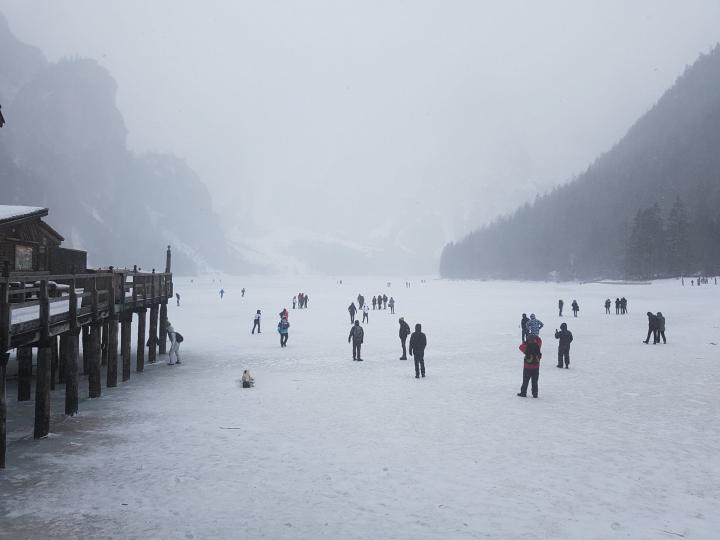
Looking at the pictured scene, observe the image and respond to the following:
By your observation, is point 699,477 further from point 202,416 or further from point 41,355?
point 41,355

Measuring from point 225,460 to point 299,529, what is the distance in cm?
299

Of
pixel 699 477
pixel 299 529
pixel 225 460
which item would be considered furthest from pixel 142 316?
pixel 699 477

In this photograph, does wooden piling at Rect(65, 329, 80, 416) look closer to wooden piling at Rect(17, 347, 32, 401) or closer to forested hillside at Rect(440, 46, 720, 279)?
wooden piling at Rect(17, 347, 32, 401)

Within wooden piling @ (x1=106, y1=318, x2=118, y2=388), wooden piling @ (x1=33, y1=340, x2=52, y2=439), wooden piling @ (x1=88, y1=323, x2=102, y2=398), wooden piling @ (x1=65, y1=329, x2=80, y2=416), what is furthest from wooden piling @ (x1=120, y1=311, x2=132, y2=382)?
wooden piling @ (x1=33, y1=340, x2=52, y2=439)

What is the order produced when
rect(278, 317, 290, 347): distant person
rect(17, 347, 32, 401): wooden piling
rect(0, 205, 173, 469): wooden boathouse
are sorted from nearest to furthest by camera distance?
1. rect(0, 205, 173, 469): wooden boathouse
2. rect(17, 347, 32, 401): wooden piling
3. rect(278, 317, 290, 347): distant person

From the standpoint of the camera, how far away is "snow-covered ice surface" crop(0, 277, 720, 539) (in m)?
6.41

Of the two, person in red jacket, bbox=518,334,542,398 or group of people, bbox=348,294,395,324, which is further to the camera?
group of people, bbox=348,294,395,324

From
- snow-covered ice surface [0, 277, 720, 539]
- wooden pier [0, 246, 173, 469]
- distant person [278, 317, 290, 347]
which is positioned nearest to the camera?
snow-covered ice surface [0, 277, 720, 539]

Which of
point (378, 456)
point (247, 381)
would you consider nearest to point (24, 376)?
point (247, 381)

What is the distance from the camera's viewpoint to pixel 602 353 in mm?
21141

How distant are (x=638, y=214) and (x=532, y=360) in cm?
9217

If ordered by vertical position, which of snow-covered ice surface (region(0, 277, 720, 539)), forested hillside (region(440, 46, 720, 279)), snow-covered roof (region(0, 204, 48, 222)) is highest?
forested hillside (region(440, 46, 720, 279))

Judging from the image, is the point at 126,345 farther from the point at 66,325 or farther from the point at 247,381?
the point at 66,325

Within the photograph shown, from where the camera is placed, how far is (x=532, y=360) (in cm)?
1325
